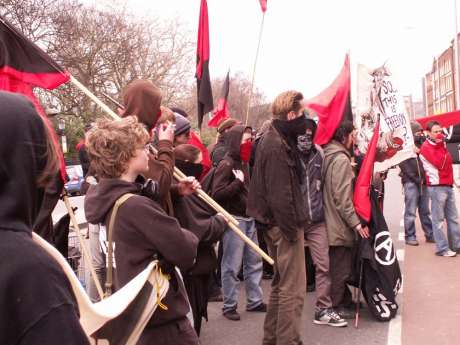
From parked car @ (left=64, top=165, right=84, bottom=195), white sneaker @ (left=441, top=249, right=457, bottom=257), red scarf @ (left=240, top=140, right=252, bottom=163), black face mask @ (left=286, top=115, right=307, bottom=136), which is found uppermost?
black face mask @ (left=286, top=115, right=307, bottom=136)

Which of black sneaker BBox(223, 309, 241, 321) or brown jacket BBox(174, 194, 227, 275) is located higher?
brown jacket BBox(174, 194, 227, 275)

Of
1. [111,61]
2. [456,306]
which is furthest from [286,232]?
[111,61]

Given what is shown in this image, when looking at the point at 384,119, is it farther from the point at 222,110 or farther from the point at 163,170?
the point at 163,170

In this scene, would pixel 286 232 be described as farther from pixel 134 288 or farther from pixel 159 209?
pixel 134 288

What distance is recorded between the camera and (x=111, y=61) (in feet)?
92.4

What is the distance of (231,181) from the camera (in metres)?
5.85

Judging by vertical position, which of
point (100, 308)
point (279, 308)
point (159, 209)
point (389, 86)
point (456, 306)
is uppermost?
point (389, 86)

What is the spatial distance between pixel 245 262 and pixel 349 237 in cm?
109

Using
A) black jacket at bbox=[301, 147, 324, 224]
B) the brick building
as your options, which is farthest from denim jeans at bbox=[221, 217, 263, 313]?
the brick building

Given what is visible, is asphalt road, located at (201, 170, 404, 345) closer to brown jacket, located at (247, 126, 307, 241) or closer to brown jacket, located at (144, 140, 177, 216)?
brown jacket, located at (247, 126, 307, 241)

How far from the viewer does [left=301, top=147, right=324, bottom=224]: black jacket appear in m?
5.28

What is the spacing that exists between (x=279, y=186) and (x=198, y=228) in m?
0.85

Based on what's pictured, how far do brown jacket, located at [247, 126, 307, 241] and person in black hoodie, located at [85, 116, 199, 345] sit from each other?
1501mm

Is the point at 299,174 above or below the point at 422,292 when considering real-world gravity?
above
